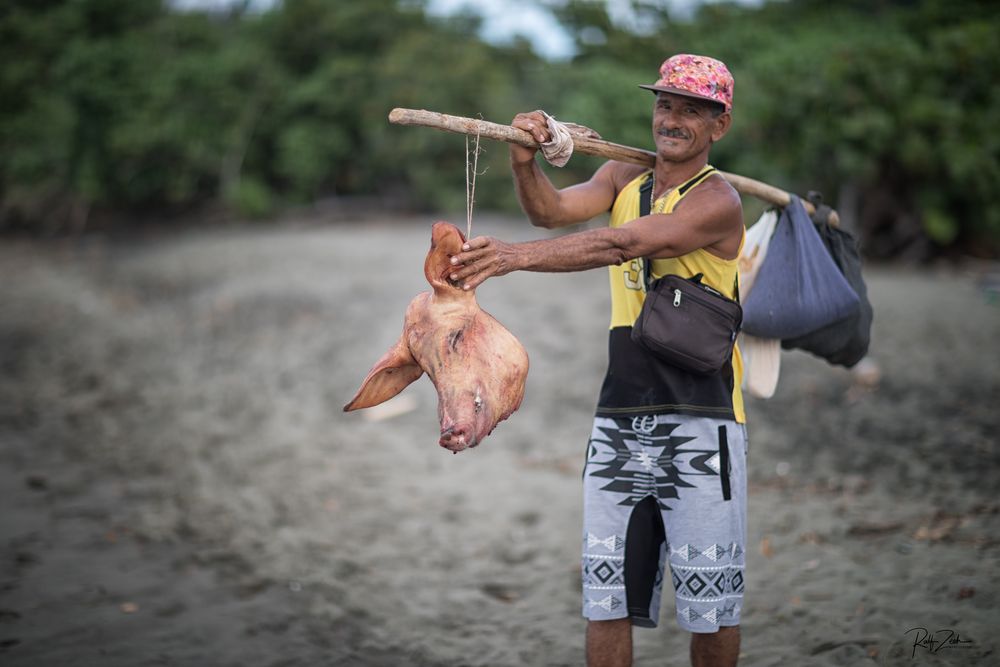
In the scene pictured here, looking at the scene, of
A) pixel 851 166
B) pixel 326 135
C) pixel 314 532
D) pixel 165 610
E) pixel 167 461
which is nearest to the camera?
pixel 165 610

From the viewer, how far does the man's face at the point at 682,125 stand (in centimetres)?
268

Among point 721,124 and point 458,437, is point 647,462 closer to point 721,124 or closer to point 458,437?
point 458,437

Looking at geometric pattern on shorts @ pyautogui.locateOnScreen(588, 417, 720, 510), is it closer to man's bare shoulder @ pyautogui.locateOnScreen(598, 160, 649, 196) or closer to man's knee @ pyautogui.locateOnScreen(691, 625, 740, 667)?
man's knee @ pyautogui.locateOnScreen(691, 625, 740, 667)

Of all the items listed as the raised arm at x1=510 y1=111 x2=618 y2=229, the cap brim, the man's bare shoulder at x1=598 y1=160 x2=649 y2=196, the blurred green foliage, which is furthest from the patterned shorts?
the blurred green foliage

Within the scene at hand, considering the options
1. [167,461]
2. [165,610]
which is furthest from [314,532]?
[167,461]

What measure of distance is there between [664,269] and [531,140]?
1.92ft

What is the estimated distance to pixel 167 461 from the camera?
6.42 m

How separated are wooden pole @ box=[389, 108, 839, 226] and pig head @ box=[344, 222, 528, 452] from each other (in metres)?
0.27

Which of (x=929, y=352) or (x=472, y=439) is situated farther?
(x=929, y=352)

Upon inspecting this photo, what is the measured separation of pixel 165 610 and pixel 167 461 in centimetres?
251

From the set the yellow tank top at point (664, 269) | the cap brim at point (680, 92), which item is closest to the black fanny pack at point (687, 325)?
the yellow tank top at point (664, 269)

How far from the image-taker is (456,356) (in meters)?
2.47

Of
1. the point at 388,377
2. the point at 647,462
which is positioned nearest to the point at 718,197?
the point at 647,462

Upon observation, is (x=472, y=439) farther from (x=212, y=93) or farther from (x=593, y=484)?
(x=212, y=93)
